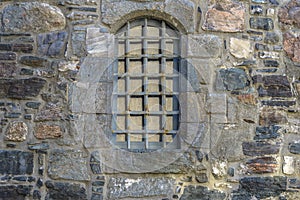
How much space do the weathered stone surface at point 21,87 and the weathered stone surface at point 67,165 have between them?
519 millimetres

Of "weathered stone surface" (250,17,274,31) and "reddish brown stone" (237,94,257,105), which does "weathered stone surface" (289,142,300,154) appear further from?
"weathered stone surface" (250,17,274,31)

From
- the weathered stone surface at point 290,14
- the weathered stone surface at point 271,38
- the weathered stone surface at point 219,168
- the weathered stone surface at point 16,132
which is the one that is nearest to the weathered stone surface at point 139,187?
the weathered stone surface at point 219,168

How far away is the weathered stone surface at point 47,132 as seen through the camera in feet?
12.5

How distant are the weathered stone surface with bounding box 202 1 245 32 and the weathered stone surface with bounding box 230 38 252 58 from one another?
97 millimetres

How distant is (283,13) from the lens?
4.10m

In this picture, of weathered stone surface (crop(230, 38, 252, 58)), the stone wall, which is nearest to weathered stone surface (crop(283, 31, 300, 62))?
the stone wall

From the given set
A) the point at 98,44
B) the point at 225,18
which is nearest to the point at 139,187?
the point at 98,44

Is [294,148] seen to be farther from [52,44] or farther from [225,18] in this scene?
[52,44]

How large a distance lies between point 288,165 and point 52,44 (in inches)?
87.7

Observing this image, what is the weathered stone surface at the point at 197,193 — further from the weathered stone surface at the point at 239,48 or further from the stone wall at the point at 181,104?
the weathered stone surface at the point at 239,48

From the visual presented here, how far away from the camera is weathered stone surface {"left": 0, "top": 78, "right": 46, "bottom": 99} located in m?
3.85

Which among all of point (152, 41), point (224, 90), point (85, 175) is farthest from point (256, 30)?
point (85, 175)

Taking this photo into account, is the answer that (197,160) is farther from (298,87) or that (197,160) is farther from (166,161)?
(298,87)

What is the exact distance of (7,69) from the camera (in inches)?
154
